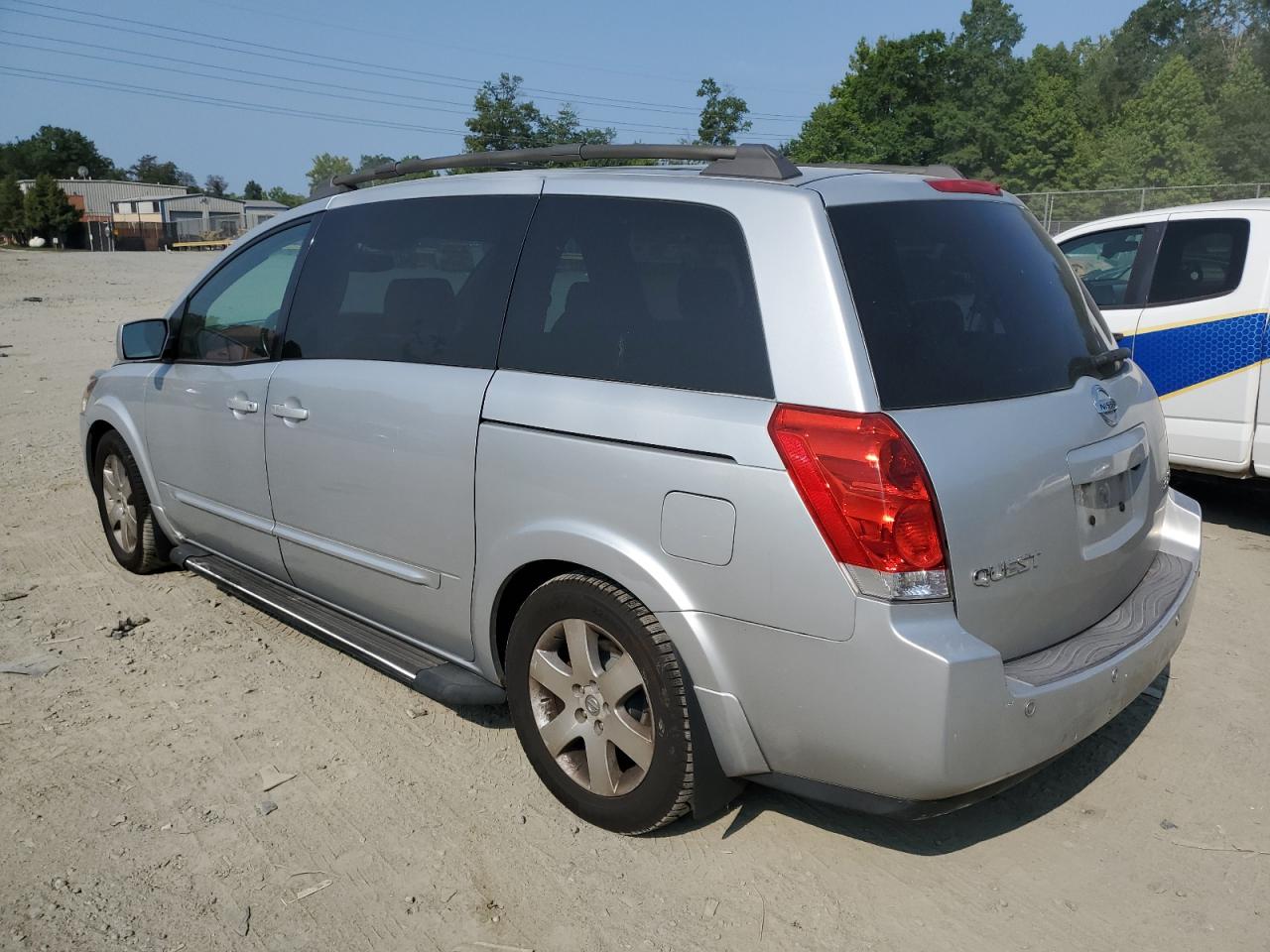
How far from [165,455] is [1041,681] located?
3.98 m

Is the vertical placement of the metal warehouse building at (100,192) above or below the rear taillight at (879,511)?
above

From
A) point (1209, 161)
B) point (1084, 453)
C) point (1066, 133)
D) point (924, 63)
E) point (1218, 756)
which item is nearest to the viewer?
point (1084, 453)

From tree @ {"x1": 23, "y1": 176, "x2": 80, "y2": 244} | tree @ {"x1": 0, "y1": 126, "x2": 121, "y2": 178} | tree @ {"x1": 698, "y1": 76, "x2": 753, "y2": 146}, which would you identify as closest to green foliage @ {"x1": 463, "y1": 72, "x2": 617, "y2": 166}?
tree @ {"x1": 698, "y1": 76, "x2": 753, "y2": 146}

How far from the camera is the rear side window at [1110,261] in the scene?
6910mm

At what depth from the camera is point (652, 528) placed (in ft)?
9.08

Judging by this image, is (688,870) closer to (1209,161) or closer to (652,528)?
(652,528)

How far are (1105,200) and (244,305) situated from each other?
3014 centimetres

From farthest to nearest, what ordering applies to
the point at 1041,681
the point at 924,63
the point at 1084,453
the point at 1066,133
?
the point at 924,63
the point at 1066,133
the point at 1084,453
the point at 1041,681

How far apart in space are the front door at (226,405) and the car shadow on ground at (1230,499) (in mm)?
5555

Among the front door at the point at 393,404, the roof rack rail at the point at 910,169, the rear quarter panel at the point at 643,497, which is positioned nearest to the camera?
the rear quarter panel at the point at 643,497

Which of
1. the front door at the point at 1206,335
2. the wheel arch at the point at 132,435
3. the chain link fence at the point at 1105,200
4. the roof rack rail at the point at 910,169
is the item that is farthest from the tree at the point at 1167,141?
the wheel arch at the point at 132,435

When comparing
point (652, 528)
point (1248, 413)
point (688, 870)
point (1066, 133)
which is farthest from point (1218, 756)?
point (1066, 133)

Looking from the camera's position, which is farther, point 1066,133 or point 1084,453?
point 1066,133

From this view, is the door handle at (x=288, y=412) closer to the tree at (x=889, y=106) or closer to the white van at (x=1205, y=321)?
the white van at (x=1205, y=321)
